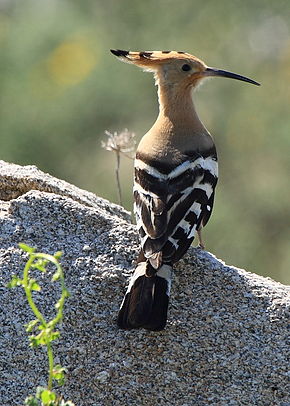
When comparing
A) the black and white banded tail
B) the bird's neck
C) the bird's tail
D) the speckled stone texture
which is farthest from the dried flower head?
the bird's tail

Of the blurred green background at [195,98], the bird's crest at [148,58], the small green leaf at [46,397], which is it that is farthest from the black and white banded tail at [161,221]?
the blurred green background at [195,98]

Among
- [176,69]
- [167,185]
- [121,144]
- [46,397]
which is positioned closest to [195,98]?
[176,69]

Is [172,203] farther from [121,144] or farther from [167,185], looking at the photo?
[121,144]

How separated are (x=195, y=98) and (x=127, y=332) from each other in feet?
33.2

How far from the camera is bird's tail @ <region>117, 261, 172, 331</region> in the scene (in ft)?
11.7

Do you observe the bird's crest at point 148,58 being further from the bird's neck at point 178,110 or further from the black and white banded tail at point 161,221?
the black and white banded tail at point 161,221

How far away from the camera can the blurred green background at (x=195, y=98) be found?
42.7 ft

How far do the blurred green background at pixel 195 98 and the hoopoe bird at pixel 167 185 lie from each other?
6.68 meters

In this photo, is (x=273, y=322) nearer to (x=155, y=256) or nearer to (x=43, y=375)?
(x=155, y=256)

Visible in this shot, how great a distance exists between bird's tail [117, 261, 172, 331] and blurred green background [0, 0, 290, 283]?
327 inches

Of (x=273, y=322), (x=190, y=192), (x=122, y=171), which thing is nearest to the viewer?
(x=273, y=322)

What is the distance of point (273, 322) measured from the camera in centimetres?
370

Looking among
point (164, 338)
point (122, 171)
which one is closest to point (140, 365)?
point (164, 338)

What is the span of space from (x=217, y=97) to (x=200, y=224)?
9667 millimetres
